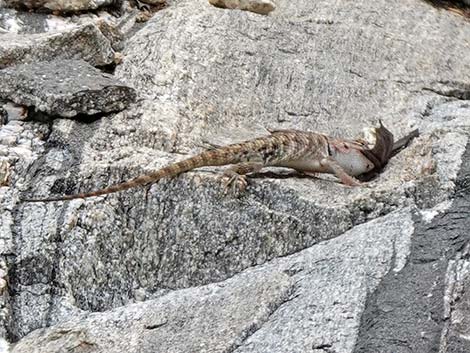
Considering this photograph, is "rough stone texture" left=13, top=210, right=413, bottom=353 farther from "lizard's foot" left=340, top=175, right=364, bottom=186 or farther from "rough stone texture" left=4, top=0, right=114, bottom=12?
"rough stone texture" left=4, top=0, right=114, bottom=12

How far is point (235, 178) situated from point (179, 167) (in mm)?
367

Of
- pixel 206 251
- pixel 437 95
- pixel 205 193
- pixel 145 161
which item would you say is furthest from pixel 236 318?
Answer: pixel 437 95

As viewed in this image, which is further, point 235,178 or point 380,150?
point 380,150

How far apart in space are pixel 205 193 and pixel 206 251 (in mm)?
418

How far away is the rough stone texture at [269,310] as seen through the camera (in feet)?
15.2

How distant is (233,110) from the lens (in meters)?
7.27

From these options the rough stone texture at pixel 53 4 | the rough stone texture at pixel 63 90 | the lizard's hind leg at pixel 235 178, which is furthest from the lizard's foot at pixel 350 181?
the rough stone texture at pixel 53 4

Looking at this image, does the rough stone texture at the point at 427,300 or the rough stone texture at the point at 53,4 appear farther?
the rough stone texture at the point at 53,4

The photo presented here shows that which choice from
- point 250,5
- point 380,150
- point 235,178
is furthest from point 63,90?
point 250,5

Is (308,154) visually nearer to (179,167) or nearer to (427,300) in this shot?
(179,167)

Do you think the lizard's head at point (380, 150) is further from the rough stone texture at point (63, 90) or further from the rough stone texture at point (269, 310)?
the rough stone texture at point (63, 90)

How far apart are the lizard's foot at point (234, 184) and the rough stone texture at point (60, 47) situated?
207 centimetres

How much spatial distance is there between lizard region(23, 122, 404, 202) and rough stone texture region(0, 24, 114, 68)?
1.58 m

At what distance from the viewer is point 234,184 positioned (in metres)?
5.86
